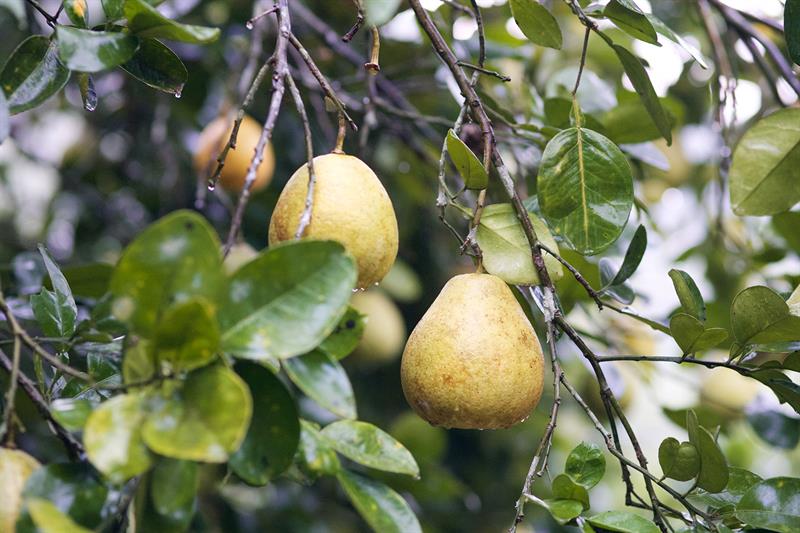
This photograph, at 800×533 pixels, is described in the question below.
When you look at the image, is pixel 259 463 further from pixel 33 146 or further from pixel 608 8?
pixel 33 146

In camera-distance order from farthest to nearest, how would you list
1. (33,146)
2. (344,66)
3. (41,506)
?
1. (33,146)
2. (344,66)
3. (41,506)

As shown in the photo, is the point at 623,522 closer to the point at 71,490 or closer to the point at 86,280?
the point at 71,490

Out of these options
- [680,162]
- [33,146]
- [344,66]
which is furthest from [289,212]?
[33,146]

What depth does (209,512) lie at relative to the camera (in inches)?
60.7

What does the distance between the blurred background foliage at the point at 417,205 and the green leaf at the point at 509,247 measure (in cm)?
32

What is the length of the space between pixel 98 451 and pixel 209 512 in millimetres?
1199

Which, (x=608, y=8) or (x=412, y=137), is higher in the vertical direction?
(x=608, y=8)

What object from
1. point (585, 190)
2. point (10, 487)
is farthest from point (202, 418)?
point (585, 190)

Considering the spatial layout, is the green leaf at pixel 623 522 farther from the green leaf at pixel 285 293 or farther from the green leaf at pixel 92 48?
the green leaf at pixel 92 48

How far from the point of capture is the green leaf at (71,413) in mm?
449

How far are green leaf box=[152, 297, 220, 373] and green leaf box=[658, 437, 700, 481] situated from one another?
1.14ft

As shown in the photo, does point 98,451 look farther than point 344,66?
No

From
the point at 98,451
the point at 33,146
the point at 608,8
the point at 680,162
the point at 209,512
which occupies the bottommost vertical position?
the point at 209,512

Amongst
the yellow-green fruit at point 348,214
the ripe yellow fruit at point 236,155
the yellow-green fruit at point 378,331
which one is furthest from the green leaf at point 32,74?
the yellow-green fruit at point 378,331
